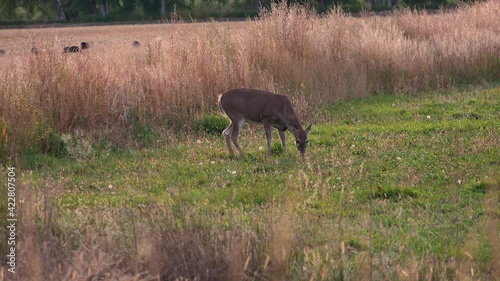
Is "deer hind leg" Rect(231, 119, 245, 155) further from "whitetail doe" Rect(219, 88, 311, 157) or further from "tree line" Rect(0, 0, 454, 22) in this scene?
"tree line" Rect(0, 0, 454, 22)

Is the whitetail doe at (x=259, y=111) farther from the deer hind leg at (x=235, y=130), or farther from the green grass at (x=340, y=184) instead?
Result: the green grass at (x=340, y=184)

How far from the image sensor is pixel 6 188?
26.6 feet

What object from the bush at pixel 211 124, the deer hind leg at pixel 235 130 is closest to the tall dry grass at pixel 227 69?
the bush at pixel 211 124

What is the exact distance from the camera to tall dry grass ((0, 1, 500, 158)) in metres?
13.6

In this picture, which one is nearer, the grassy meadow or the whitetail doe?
the grassy meadow

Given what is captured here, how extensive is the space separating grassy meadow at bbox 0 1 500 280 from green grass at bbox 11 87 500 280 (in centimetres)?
3

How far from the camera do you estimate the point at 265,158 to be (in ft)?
39.2

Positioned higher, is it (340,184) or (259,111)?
(259,111)

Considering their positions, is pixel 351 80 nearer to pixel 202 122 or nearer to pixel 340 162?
pixel 202 122

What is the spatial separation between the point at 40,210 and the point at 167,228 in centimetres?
156

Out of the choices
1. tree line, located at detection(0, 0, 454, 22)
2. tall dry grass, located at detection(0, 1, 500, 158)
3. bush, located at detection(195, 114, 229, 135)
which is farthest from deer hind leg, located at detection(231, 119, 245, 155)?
tree line, located at detection(0, 0, 454, 22)

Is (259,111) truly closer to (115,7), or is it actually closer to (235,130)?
(235,130)

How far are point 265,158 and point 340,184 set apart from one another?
2.01 meters

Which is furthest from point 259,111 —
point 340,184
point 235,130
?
point 340,184
